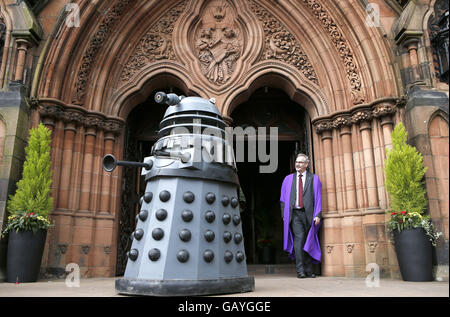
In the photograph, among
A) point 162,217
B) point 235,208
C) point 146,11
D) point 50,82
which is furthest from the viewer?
point 146,11

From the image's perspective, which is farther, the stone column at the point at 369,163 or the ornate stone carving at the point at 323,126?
the ornate stone carving at the point at 323,126

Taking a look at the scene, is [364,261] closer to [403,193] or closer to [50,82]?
[403,193]

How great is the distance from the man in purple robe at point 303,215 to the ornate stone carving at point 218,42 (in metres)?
2.53

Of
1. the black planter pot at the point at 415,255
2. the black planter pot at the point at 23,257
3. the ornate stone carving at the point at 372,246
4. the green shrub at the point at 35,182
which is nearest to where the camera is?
the black planter pot at the point at 415,255

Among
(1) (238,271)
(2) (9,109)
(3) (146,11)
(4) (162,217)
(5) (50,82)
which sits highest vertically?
(3) (146,11)

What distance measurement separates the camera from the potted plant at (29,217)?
4.82 meters

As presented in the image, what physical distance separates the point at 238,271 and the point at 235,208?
0.58m

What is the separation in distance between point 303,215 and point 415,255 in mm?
1677

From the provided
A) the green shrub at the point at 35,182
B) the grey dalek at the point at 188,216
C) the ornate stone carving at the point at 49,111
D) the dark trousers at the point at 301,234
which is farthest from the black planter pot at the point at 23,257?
the dark trousers at the point at 301,234

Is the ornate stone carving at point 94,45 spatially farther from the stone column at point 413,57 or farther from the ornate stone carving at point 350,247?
the ornate stone carving at point 350,247

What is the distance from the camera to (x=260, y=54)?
7117 millimetres

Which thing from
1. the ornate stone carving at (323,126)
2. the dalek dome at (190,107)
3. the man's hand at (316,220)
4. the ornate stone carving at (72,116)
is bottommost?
the man's hand at (316,220)

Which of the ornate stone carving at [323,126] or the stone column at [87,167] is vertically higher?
the ornate stone carving at [323,126]
